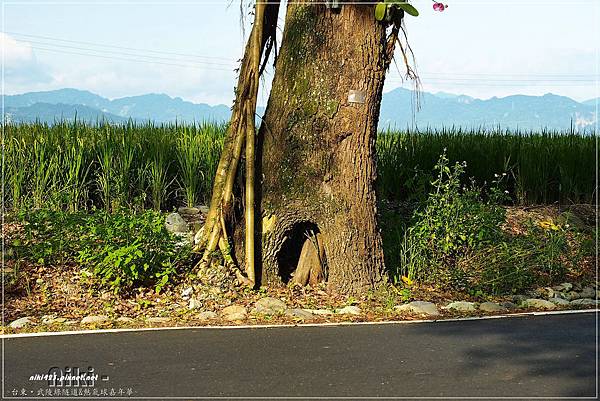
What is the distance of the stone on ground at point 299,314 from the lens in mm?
7656

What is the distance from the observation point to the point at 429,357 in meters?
6.38

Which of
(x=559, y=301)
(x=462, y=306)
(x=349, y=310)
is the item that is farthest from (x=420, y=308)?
(x=559, y=301)

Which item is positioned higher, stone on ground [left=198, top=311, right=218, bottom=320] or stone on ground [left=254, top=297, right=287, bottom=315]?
stone on ground [left=254, top=297, right=287, bottom=315]

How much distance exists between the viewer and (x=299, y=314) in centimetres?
772

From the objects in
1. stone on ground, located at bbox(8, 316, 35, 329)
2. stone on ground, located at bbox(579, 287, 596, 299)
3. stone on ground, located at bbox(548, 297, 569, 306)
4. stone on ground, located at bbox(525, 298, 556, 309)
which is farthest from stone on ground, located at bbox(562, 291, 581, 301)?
stone on ground, located at bbox(8, 316, 35, 329)

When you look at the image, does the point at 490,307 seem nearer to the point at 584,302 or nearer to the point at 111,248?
the point at 584,302

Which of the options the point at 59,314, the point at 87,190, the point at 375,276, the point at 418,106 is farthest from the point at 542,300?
the point at 87,190

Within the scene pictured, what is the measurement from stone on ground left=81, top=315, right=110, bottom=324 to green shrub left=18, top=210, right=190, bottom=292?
0.46m

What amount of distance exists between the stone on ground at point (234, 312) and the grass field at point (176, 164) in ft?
9.75

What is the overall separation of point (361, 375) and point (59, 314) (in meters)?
3.40

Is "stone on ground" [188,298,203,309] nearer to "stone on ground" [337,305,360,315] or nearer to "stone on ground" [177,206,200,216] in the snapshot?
"stone on ground" [337,305,360,315]

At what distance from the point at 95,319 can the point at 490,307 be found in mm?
3888

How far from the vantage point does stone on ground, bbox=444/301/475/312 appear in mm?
8211

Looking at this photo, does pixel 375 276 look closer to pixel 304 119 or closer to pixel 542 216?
pixel 304 119
